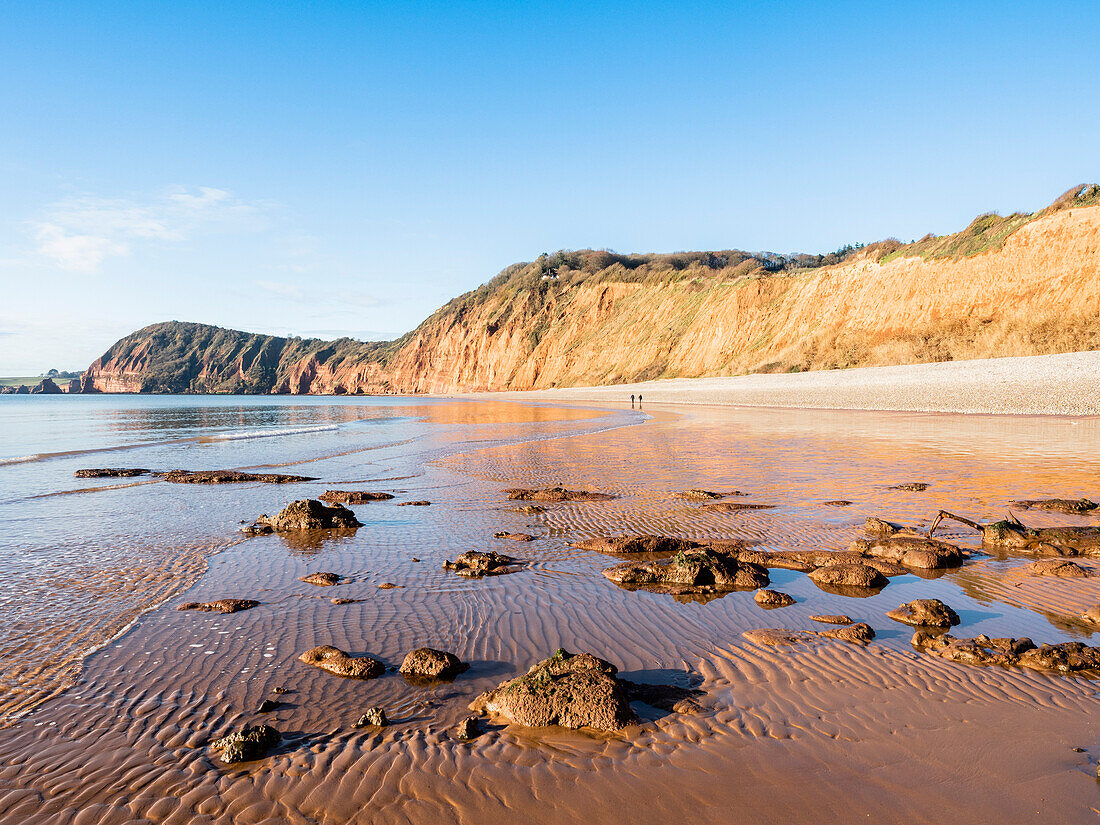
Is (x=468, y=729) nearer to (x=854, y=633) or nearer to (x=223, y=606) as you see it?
(x=854, y=633)

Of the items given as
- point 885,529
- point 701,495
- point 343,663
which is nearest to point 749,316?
point 701,495

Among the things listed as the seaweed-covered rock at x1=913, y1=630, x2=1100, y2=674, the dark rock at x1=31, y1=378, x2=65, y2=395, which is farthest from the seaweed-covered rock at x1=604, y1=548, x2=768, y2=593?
the dark rock at x1=31, y1=378, x2=65, y2=395

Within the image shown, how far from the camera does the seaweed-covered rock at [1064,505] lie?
27.8 ft

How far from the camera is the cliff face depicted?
3762 cm

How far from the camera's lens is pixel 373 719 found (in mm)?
3740

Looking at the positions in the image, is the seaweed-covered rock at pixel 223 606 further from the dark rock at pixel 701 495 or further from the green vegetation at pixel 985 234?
the green vegetation at pixel 985 234

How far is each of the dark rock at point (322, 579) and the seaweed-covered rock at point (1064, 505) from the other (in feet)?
30.2

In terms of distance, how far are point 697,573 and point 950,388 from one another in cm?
3128

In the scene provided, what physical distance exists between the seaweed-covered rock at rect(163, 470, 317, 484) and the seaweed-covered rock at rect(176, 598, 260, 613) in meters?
8.31

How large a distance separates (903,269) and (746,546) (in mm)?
48211

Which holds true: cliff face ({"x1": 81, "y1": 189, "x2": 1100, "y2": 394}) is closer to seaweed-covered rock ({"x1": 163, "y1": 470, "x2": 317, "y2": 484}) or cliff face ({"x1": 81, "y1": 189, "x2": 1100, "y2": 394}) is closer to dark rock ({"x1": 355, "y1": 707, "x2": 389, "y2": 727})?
seaweed-covered rock ({"x1": 163, "y1": 470, "x2": 317, "y2": 484})

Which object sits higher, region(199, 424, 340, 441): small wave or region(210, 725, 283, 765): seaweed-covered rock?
region(210, 725, 283, 765): seaweed-covered rock

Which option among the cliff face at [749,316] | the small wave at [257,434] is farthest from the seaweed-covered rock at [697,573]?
the cliff face at [749,316]

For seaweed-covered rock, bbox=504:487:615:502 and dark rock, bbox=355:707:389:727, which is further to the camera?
seaweed-covered rock, bbox=504:487:615:502
